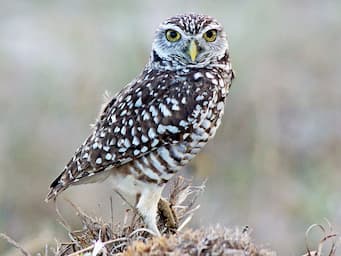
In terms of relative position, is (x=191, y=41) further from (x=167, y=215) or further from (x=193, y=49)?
(x=167, y=215)

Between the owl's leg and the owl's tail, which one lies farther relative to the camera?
the owl's tail

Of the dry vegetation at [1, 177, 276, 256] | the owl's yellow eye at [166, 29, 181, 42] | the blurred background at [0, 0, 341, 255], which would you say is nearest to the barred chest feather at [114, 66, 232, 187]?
the dry vegetation at [1, 177, 276, 256]

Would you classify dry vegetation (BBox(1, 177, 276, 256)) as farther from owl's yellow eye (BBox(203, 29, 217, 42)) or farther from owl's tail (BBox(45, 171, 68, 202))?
owl's yellow eye (BBox(203, 29, 217, 42))

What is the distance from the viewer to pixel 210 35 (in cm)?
467

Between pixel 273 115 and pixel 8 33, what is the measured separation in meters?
3.91

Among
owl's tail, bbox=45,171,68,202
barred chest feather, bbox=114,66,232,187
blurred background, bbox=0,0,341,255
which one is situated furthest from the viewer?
blurred background, bbox=0,0,341,255

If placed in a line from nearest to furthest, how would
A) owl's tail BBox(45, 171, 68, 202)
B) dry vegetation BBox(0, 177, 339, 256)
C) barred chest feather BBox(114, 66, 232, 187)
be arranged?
dry vegetation BBox(0, 177, 339, 256) → barred chest feather BBox(114, 66, 232, 187) → owl's tail BBox(45, 171, 68, 202)

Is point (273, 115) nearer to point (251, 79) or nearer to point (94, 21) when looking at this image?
point (251, 79)

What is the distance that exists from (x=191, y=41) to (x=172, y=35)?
12cm

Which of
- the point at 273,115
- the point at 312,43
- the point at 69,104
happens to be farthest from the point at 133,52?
the point at 312,43

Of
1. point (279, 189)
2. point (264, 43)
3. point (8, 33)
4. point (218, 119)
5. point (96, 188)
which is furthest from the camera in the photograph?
point (8, 33)

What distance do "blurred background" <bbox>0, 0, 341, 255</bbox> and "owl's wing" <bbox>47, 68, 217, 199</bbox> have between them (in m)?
2.62

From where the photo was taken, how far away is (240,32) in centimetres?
1080

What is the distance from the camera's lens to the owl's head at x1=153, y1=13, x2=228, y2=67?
15.2 feet
